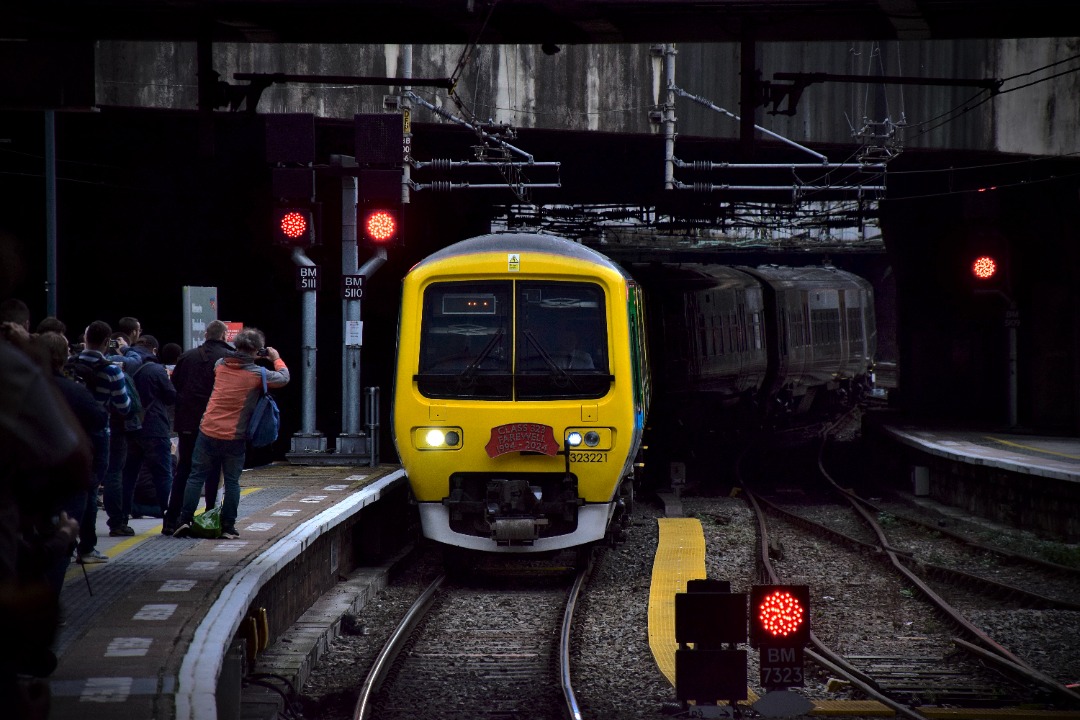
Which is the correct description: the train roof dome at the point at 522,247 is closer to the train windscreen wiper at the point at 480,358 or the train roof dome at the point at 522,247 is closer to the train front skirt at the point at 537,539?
the train windscreen wiper at the point at 480,358

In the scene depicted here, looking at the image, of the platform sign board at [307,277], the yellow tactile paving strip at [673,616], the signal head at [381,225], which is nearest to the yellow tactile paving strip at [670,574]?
the yellow tactile paving strip at [673,616]

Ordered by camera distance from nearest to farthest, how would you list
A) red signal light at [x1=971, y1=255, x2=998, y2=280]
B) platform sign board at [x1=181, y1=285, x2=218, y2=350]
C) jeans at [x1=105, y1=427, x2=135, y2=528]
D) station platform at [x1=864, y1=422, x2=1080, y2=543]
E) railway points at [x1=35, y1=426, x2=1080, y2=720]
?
1. railway points at [x1=35, y1=426, x2=1080, y2=720]
2. jeans at [x1=105, y1=427, x2=135, y2=528]
3. platform sign board at [x1=181, y1=285, x2=218, y2=350]
4. station platform at [x1=864, y1=422, x2=1080, y2=543]
5. red signal light at [x1=971, y1=255, x2=998, y2=280]

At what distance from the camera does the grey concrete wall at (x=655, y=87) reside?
18.1 m

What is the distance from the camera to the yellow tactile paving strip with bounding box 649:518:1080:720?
7352mm

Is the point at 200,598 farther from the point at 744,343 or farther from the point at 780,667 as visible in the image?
the point at 744,343

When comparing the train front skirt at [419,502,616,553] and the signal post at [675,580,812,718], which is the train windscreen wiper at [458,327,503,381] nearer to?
the train front skirt at [419,502,616,553]

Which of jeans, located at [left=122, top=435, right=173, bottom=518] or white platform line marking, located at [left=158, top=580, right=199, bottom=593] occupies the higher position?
jeans, located at [left=122, top=435, right=173, bottom=518]

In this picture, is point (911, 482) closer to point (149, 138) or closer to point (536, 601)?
point (536, 601)

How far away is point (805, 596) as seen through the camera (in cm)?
678

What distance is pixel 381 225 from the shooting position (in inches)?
574

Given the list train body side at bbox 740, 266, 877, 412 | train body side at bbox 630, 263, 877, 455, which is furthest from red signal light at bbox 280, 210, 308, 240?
train body side at bbox 740, 266, 877, 412

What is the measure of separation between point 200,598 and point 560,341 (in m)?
4.91

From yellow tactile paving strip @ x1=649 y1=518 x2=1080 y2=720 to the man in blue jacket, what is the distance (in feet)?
12.9

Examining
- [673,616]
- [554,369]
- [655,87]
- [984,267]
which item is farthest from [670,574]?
[984,267]
